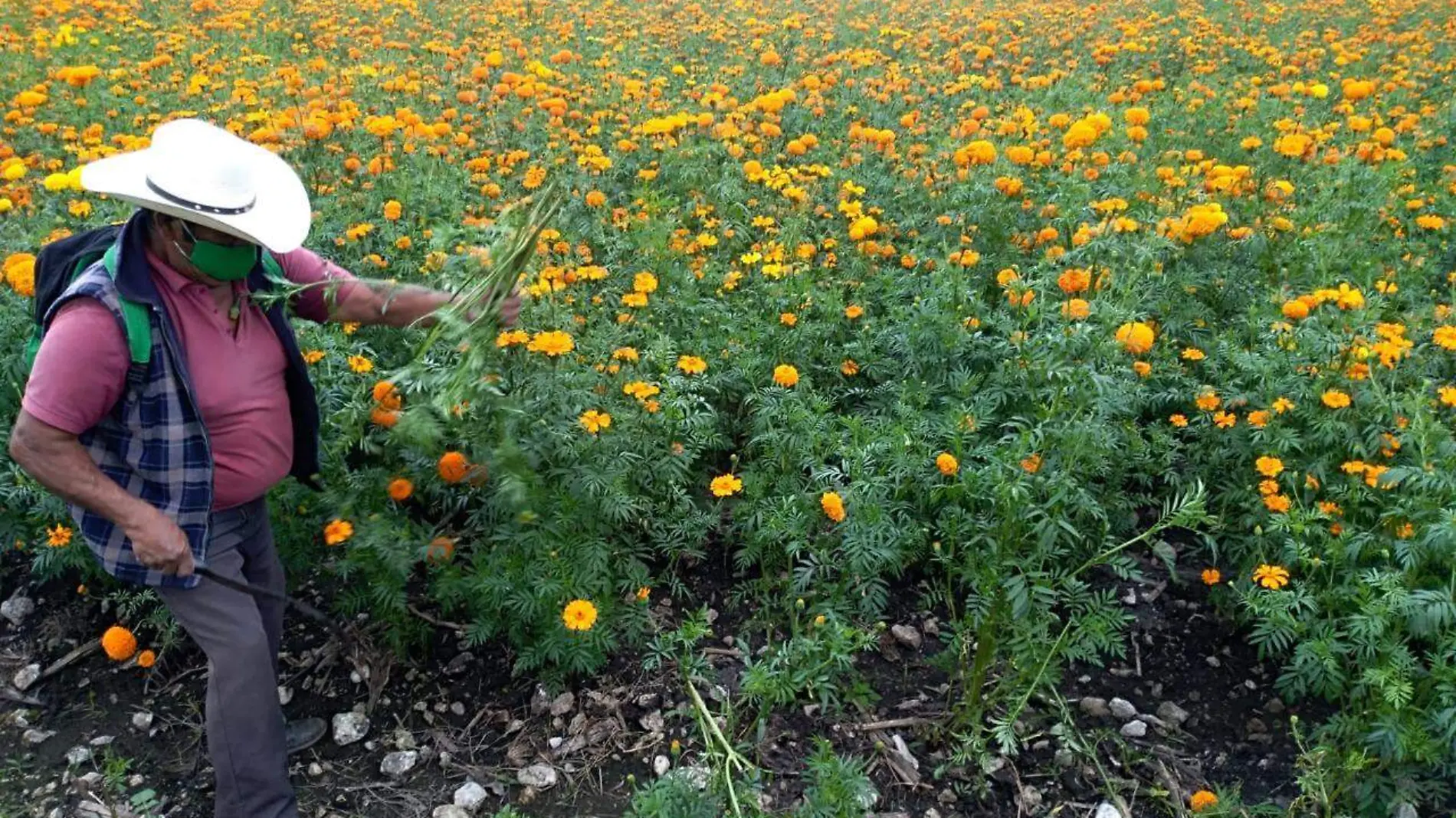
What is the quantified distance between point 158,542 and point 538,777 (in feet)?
4.21

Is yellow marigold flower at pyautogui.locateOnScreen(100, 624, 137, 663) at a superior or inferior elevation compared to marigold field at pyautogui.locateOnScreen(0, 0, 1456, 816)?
inferior

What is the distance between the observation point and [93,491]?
88.5 inches

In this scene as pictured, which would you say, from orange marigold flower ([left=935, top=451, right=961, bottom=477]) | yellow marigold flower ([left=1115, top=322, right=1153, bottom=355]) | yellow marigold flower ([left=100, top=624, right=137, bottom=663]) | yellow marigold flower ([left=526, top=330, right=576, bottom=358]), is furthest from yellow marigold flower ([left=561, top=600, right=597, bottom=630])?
yellow marigold flower ([left=1115, top=322, right=1153, bottom=355])

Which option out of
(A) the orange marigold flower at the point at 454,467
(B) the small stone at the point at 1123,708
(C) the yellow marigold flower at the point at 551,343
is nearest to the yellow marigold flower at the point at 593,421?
(C) the yellow marigold flower at the point at 551,343

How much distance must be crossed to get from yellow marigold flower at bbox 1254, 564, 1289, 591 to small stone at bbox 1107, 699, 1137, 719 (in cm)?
58

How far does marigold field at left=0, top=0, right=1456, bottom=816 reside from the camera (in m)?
2.79

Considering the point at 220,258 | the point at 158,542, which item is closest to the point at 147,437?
the point at 158,542

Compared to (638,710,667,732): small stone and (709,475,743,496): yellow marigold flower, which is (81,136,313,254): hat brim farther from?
(638,710,667,732): small stone

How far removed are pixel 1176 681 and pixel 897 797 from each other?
1105mm

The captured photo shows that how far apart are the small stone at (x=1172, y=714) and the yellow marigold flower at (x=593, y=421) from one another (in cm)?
204

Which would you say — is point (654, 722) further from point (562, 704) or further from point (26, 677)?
point (26, 677)

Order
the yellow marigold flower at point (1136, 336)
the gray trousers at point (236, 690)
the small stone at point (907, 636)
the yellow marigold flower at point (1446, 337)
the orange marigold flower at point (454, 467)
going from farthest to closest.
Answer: the yellow marigold flower at point (1446, 337) < the small stone at point (907, 636) < the yellow marigold flower at point (1136, 336) < the orange marigold flower at point (454, 467) < the gray trousers at point (236, 690)

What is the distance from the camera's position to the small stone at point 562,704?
3102mm

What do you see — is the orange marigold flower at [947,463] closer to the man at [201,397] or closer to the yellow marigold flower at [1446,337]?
the man at [201,397]
